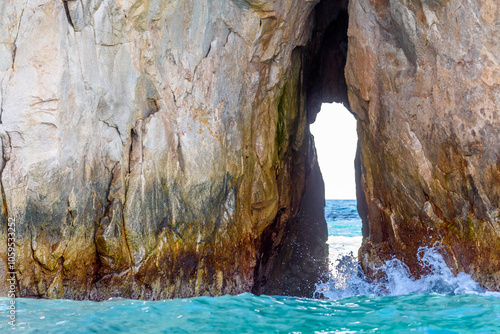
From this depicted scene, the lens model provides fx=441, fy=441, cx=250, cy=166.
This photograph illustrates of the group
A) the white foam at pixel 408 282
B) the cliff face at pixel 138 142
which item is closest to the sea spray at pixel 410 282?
the white foam at pixel 408 282

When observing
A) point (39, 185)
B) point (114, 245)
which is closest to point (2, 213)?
point (39, 185)

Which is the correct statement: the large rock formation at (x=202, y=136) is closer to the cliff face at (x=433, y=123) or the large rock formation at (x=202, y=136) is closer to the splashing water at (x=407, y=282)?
the cliff face at (x=433, y=123)

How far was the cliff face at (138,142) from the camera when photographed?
19.5ft

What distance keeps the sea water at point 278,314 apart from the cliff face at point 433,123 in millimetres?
979

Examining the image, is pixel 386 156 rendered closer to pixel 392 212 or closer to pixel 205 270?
pixel 392 212

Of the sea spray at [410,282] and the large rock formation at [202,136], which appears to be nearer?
the large rock formation at [202,136]

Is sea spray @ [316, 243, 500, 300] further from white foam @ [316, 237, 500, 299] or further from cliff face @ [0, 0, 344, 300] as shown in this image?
cliff face @ [0, 0, 344, 300]

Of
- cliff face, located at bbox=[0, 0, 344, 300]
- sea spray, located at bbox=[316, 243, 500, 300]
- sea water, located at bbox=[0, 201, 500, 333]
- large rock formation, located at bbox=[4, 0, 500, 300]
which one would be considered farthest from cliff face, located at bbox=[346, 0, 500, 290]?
cliff face, located at bbox=[0, 0, 344, 300]

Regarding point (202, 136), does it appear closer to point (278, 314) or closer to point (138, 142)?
point (138, 142)

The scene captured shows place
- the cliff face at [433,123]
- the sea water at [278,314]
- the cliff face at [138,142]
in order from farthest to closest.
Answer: the cliff face at [433,123], the cliff face at [138,142], the sea water at [278,314]

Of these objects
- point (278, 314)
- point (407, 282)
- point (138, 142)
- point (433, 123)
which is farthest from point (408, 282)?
point (138, 142)

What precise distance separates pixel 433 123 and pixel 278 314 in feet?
14.5

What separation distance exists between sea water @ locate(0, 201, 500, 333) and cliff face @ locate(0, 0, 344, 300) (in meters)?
0.81

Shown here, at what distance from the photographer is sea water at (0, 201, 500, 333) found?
457 cm
